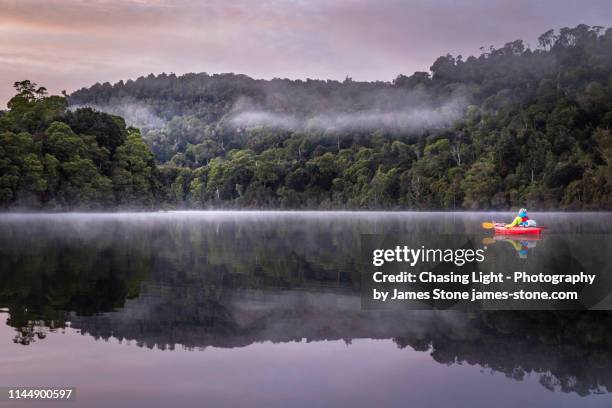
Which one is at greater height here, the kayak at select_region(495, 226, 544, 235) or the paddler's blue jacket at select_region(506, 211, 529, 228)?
the paddler's blue jacket at select_region(506, 211, 529, 228)

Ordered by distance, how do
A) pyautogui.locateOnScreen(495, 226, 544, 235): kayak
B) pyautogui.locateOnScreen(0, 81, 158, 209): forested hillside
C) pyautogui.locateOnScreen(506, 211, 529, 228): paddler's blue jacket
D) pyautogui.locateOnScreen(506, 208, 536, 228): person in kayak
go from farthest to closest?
pyautogui.locateOnScreen(0, 81, 158, 209): forested hillside < pyautogui.locateOnScreen(506, 211, 529, 228): paddler's blue jacket < pyautogui.locateOnScreen(506, 208, 536, 228): person in kayak < pyautogui.locateOnScreen(495, 226, 544, 235): kayak

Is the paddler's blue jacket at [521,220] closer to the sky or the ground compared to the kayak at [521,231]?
closer to the sky

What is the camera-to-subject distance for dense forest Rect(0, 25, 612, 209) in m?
93.6

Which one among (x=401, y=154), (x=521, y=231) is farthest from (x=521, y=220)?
(x=401, y=154)

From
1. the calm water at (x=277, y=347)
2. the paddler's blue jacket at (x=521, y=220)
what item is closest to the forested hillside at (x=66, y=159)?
the paddler's blue jacket at (x=521, y=220)

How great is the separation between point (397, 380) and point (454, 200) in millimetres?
115157

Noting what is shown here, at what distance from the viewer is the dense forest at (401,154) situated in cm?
9362

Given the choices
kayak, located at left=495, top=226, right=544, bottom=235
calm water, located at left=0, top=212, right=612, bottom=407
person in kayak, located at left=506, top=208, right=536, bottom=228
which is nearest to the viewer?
calm water, located at left=0, top=212, right=612, bottom=407

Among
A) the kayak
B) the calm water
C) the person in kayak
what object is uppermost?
the calm water

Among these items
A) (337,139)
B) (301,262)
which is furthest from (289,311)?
(337,139)

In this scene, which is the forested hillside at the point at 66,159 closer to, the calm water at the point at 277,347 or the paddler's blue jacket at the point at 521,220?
the paddler's blue jacket at the point at 521,220

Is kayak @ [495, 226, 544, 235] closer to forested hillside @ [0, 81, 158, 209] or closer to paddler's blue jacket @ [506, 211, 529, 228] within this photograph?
paddler's blue jacket @ [506, 211, 529, 228]

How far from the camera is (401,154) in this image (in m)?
149

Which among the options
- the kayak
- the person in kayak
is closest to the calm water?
the kayak
